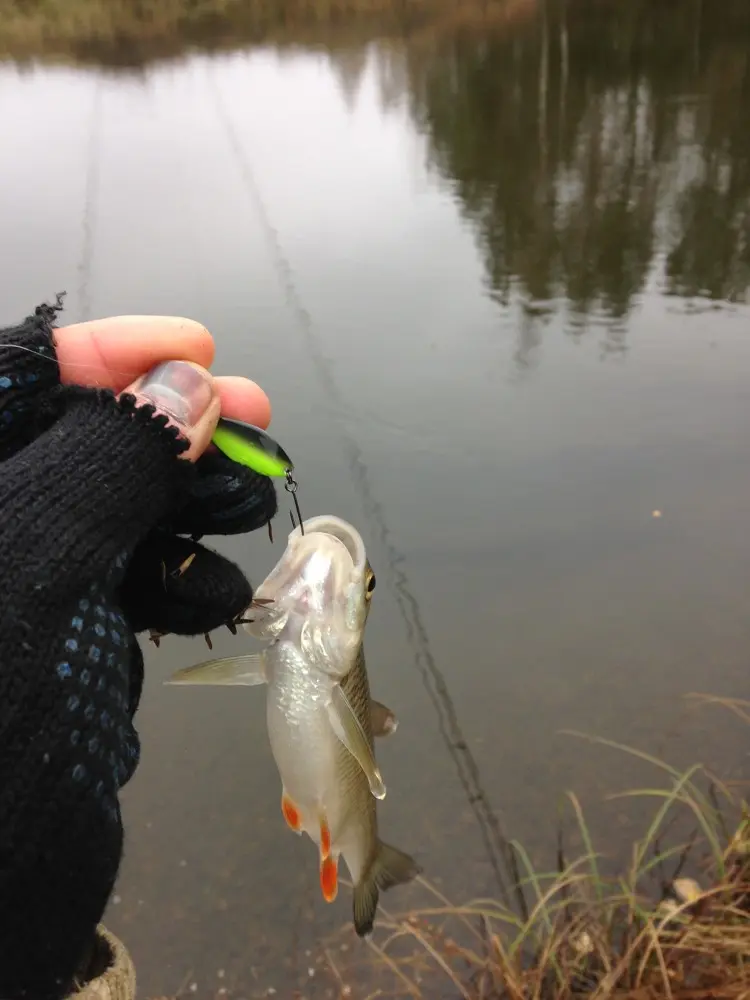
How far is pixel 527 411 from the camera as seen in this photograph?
16.6 feet

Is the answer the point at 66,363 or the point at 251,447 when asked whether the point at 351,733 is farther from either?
the point at 66,363

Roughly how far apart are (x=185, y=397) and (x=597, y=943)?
5.34ft

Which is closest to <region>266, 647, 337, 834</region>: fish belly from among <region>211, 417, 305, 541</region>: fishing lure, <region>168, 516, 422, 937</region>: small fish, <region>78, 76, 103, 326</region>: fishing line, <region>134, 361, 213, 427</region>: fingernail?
<region>168, 516, 422, 937</region>: small fish

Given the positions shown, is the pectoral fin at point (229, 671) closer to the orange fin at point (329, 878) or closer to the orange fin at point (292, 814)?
the orange fin at point (292, 814)

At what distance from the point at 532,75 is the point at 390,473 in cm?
1250

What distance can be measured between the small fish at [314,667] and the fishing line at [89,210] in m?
4.75

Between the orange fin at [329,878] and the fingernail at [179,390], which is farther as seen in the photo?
the orange fin at [329,878]

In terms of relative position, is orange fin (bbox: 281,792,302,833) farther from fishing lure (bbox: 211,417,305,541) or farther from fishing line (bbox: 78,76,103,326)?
fishing line (bbox: 78,76,103,326)

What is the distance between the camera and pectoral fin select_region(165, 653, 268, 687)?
177cm

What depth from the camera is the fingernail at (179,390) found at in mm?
1369

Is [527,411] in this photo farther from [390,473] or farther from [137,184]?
[137,184]

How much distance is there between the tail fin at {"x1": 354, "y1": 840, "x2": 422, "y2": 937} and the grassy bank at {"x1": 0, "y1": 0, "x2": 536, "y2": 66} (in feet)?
67.0

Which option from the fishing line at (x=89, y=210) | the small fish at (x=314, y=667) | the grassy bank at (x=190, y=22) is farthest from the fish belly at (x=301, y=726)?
the grassy bank at (x=190, y=22)

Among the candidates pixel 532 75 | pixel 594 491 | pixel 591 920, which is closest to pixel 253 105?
pixel 532 75
